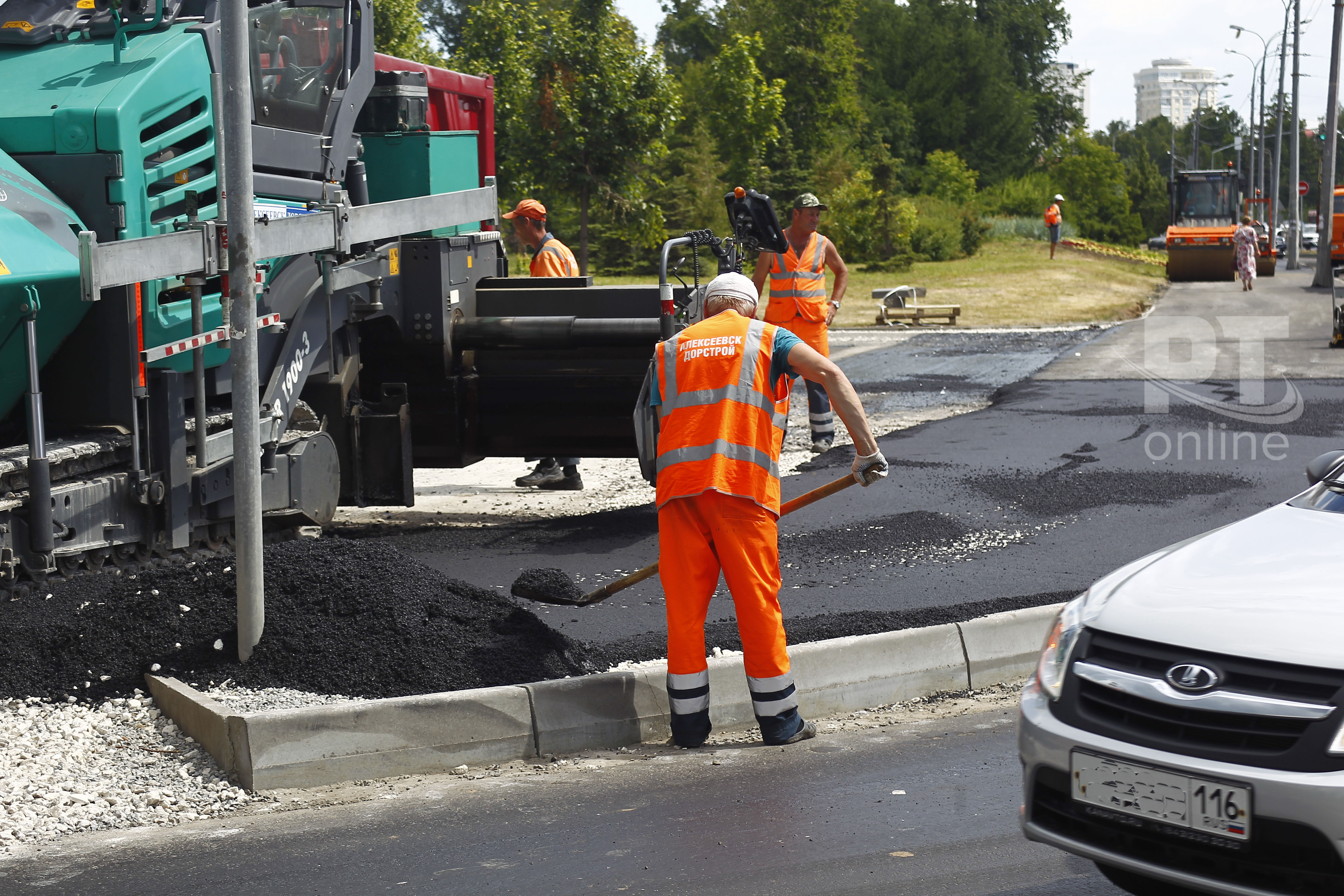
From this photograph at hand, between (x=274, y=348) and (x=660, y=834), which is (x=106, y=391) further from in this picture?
(x=660, y=834)

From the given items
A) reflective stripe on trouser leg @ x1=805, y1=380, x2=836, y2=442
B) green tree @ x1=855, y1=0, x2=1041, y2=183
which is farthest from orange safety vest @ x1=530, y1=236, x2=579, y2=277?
green tree @ x1=855, y1=0, x2=1041, y2=183

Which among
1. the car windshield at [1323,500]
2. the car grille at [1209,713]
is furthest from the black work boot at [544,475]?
the car grille at [1209,713]

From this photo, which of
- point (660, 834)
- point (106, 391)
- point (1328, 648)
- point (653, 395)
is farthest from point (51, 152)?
point (1328, 648)

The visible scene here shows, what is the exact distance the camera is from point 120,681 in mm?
5602

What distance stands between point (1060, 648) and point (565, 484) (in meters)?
7.42

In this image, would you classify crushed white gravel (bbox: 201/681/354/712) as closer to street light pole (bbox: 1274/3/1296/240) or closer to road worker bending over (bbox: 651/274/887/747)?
road worker bending over (bbox: 651/274/887/747)

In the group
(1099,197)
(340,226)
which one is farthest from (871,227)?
(340,226)

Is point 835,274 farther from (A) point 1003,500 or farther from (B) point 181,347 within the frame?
(B) point 181,347

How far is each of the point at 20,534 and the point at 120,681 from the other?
0.96 metres

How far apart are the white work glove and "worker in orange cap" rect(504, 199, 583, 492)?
17.4 ft

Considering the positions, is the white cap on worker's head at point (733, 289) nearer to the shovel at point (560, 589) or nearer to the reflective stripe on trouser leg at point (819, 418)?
the shovel at point (560, 589)

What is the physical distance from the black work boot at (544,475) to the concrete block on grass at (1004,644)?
5.04 m

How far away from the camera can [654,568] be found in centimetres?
610

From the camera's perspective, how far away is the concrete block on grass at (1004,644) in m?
6.17
